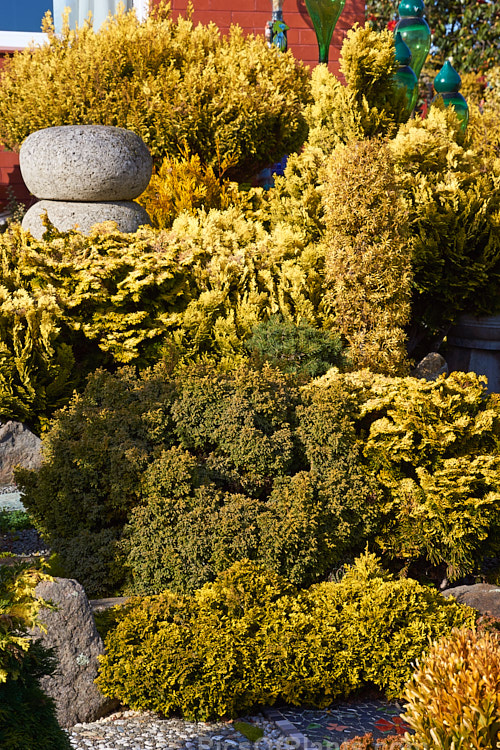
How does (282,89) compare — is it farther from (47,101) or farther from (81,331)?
(81,331)

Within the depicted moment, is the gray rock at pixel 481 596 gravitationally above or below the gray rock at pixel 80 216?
below

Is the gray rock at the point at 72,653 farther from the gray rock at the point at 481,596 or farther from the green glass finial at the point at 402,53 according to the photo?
the green glass finial at the point at 402,53

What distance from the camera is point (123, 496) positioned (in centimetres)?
405

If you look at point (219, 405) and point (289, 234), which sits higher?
point (289, 234)

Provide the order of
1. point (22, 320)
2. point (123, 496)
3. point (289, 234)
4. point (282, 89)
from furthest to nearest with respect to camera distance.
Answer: point (282, 89) → point (289, 234) → point (22, 320) → point (123, 496)

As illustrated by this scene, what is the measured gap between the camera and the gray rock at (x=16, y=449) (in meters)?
5.64

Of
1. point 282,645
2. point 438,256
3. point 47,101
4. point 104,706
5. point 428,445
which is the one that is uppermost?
point 47,101

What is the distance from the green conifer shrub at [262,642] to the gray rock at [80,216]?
13.9 ft

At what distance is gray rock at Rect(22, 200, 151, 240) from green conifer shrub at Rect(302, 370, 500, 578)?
3125 millimetres

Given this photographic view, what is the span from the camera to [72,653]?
3123 millimetres

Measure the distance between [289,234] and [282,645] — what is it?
13.2 ft

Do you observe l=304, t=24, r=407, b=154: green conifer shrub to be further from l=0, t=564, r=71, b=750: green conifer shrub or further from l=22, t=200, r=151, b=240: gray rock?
l=0, t=564, r=71, b=750: green conifer shrub

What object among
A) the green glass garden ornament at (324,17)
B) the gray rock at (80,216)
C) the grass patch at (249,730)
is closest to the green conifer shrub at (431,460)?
the grass patch at (249,730)

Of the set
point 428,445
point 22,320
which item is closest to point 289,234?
point 22,320
